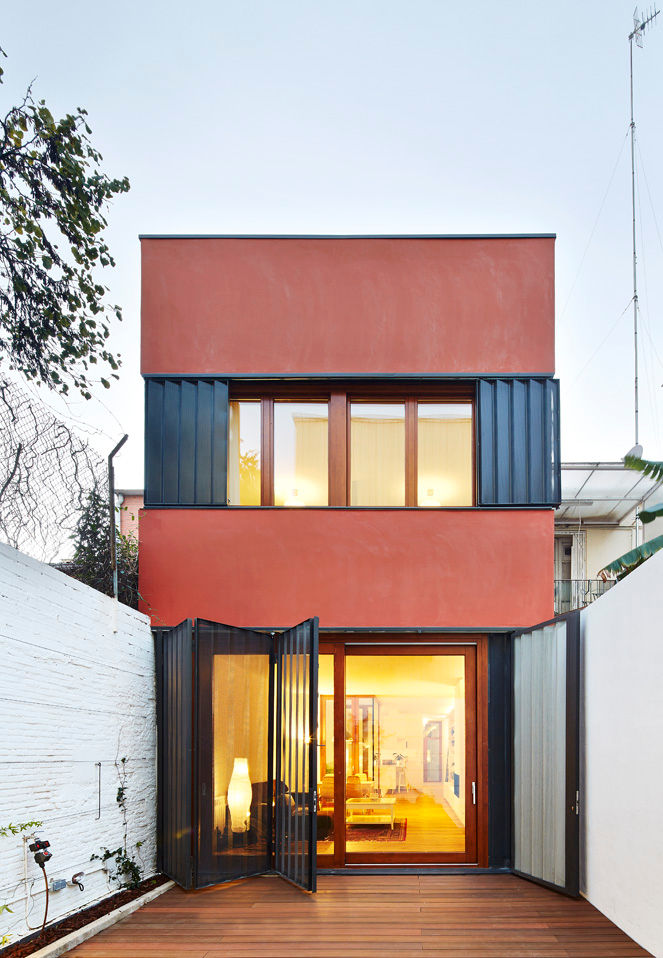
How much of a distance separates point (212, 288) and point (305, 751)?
4739mm

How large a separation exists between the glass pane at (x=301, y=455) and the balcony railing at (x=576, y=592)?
621 cm

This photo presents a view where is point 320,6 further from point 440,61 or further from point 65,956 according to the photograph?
point 65,956

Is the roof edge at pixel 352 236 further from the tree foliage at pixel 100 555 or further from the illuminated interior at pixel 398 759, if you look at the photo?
the illuminated interior at pixel 398 759

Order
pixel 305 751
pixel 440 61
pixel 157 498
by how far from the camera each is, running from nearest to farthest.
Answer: pixel 305 751, pixel 157 498, pixel 440 61

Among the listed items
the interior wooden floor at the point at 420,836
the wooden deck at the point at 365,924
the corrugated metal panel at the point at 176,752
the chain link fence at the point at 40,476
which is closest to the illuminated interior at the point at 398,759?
the interior wooden floor at the point at 420,836

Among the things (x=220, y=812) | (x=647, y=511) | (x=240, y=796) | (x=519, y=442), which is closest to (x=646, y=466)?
(x=647, y=511)

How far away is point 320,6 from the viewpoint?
935cm

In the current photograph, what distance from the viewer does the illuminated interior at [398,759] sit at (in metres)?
7.64

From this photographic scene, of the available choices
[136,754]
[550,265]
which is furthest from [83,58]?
[136,754]

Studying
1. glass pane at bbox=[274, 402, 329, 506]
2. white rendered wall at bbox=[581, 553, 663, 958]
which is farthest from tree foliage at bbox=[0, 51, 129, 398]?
white rendered wall at bbox=[581, 553, 663, 958]

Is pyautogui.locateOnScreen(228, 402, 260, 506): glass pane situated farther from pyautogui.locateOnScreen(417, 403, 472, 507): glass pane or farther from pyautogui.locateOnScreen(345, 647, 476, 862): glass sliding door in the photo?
pyautogui.locateOnScreen(345, 647, 476, 862): glass sliding door

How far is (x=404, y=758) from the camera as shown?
768 centimetres

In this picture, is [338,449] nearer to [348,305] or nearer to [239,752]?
[348,305]

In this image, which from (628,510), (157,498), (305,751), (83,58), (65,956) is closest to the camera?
(65,956)
